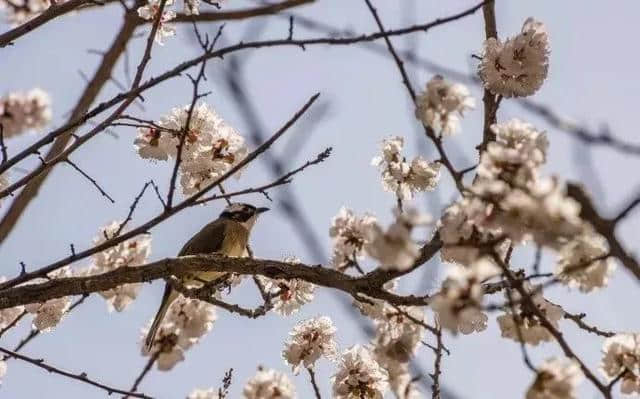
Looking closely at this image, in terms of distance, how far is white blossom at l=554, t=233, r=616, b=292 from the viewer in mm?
2926

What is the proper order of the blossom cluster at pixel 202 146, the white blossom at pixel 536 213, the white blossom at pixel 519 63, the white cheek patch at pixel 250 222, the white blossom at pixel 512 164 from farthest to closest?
the white cheek patch at pixel 250 222 → the blossom cluster at pixel 202 146 → the white blossom at pixel 519 63 → the white blossom at pixel 512 164 → the white blossom at pixel 536 213

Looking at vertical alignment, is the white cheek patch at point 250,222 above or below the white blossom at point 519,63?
above

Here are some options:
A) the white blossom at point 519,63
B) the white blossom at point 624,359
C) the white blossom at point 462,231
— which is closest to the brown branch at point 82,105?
the white blossom at point 519,63

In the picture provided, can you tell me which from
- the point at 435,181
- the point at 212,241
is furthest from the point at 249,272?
the point at 212,241

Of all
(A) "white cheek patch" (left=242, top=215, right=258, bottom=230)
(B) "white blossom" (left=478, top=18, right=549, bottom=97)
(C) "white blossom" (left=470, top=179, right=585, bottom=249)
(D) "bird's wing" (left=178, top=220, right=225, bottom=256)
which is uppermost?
(A) "white cheek patch" (left=242, top=215, right=258, bottom=230)

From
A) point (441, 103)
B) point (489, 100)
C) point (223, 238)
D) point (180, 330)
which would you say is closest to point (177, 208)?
point (180, 330)

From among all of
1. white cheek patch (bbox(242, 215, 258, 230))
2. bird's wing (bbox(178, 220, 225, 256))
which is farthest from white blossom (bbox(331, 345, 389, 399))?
white cheek patch (bbox(242, 215, 258, 230))

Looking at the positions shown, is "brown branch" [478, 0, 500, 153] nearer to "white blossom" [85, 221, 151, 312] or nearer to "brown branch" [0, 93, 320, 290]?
"brown branch" [0, 93, 320, 290]

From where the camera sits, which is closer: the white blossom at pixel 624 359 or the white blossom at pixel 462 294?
the white blossom at pixel 462 294

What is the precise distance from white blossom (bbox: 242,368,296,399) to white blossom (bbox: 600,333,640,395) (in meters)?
1.37

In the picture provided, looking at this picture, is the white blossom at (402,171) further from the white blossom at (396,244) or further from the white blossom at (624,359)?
the white blossom at (396,244)

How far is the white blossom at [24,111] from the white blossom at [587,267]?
3.21m

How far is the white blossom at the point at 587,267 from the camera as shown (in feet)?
9.60

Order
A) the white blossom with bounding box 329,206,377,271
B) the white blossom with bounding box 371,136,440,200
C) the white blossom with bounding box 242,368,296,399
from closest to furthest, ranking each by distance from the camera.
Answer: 1. the white blossom with bounding box 242,368,296,399
2. the white blossom with bounding box 329,206,377,271
3. the white blossom with bounding box 371,136,440,200
